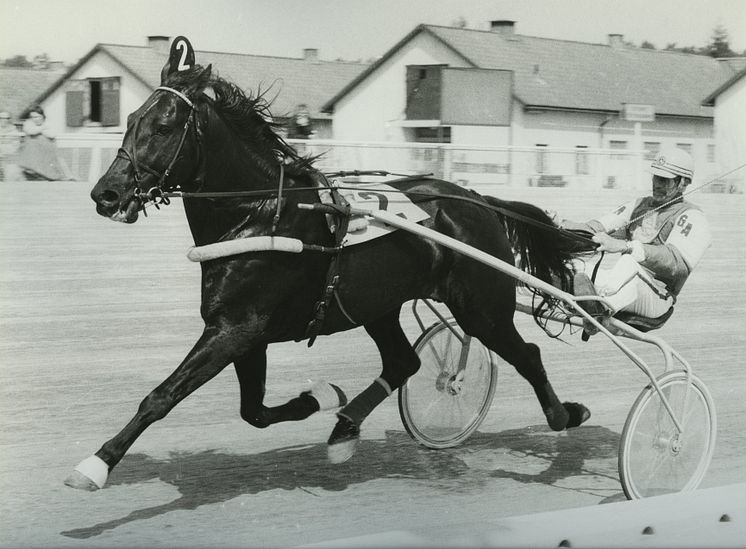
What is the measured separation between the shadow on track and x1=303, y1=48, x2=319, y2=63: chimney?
21921mm

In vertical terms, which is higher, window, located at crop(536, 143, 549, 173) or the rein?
window, located at crop(536, 143, 549, 173)

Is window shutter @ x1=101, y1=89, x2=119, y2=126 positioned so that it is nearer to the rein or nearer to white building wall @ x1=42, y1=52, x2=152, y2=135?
white building wall @ x1=42, y1=52, x2=152, y2=135

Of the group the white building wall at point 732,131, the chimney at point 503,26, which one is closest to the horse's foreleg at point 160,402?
the white building wall at point 732,131

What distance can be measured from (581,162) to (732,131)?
21.8 ft

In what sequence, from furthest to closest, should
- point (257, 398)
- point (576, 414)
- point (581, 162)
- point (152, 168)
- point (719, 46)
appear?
point (719, 46), point (581, 162), point (576, 414), point (257, 398), point (152, 168)

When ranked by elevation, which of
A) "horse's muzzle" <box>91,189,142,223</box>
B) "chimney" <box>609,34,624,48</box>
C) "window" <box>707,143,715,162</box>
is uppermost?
"chimney" <box>609,34,624,48</box>

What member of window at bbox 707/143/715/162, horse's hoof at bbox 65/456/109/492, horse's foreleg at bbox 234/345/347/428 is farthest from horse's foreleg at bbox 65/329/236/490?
window at bbox 707/143/715/162

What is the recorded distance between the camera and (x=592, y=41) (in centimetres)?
2922

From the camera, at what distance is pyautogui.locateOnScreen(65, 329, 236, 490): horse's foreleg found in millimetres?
4016

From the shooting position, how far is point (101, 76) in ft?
78.9

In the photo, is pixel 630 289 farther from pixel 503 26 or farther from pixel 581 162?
pixel 503 26

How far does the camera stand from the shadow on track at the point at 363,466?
15.5 ft

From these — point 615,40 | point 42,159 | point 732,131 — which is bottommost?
point 42,159

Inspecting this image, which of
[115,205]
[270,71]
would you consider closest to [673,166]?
[115,205]
